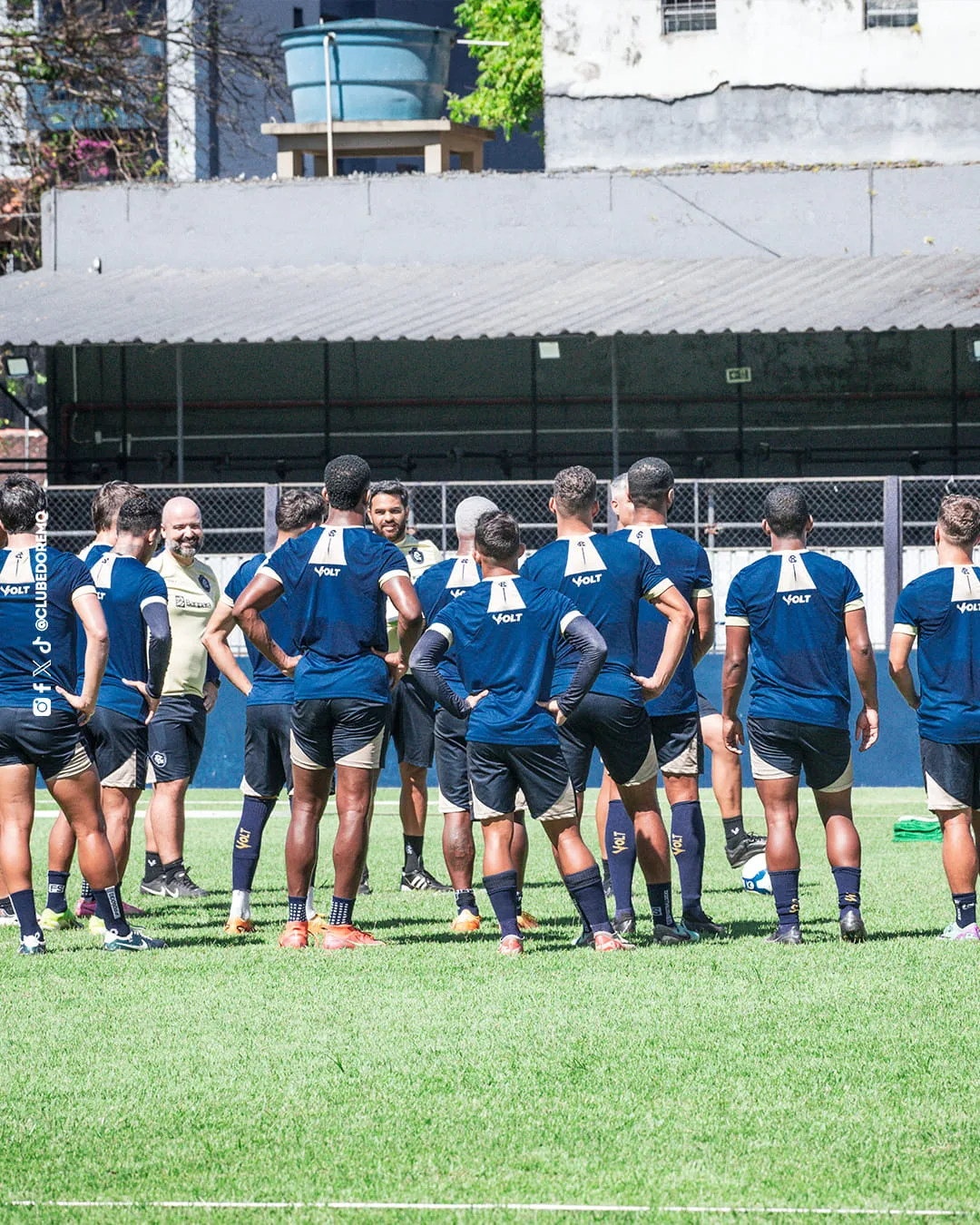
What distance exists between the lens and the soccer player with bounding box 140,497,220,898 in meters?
10.9

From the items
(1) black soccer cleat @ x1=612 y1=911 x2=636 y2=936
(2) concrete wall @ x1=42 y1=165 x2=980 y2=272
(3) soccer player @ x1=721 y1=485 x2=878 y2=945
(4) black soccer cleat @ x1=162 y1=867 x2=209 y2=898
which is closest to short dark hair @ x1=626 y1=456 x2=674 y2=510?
(3) soccer player @ x1=721 y1=485 x2=878 y2=945

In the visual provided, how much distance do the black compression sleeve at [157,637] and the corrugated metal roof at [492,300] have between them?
487 inches

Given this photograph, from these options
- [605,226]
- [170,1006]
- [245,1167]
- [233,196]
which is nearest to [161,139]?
[233,196]

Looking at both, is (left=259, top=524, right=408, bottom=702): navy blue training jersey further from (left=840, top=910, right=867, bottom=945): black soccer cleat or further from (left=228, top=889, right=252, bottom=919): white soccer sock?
(left=840, top=910, right=867, bottom=945): black soccer cleat

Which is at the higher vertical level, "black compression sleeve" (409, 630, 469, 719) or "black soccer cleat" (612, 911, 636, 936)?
"black compression sleeve" (409, 630, 469, 719)

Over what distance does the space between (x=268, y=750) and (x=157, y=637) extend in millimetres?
776

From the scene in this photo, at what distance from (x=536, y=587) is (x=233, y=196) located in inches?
758

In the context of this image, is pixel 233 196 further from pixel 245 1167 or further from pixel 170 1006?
pixel 245 1167

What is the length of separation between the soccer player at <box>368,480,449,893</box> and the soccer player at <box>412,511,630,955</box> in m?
2.11

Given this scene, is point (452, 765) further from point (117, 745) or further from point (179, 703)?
point (179, 703)

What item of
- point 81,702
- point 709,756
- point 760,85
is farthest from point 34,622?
point 760,85

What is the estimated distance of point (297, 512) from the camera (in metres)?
9.09

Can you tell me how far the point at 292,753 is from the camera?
347 inches

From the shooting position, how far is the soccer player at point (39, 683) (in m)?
8.45
